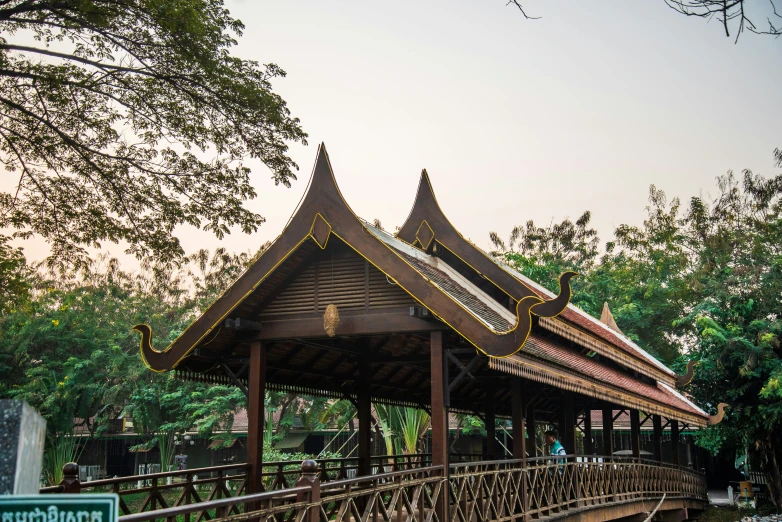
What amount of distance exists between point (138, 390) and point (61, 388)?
2854mm

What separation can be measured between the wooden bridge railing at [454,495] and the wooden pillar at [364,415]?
566 mm

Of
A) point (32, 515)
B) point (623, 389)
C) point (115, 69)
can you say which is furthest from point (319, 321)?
point (623, 389)

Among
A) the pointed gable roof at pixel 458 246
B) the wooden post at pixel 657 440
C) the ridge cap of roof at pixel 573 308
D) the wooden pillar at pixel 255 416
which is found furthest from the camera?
the wooden post at pixel 657 440

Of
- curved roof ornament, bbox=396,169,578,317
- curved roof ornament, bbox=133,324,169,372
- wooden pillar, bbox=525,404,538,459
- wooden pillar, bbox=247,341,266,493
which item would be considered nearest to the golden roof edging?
curved roof ornament, bbox=396,169,578,317

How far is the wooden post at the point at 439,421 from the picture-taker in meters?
7.75

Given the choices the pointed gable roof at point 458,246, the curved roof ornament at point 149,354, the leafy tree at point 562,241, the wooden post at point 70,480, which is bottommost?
the wooden post at point 70,480

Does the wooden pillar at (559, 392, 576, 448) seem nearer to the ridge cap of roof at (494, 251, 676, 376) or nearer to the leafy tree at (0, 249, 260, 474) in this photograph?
the ridge cap of roof at (494, 251, 676, 376)

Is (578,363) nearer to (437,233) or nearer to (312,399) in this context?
(437,233)

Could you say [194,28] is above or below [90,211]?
above

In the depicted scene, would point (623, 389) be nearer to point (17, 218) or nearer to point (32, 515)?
point (17, 218)

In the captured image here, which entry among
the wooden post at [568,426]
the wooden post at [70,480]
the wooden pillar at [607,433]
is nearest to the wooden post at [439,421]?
the wooden post at [70,480]

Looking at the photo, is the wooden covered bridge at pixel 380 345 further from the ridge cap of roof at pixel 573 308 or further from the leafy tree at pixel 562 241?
the leafy tree at pixel 562 241

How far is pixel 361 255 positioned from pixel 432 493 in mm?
2680

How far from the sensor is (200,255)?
30406 mm
